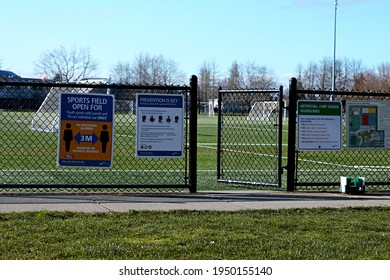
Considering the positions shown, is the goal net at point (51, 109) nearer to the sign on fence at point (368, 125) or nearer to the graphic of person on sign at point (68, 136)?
the graphic of person on sign at point (68, 136)

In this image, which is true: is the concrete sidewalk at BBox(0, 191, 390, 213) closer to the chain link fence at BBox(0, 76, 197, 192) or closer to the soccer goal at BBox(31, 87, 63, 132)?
the chain link fence at BBox(0, 76, 197, 192)

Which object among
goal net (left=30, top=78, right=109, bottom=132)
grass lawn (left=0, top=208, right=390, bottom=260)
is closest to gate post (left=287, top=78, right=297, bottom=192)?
grass lawn (left=0, top=208, right=390, bottom=260)

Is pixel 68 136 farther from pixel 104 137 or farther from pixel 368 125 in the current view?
pixel 368 125

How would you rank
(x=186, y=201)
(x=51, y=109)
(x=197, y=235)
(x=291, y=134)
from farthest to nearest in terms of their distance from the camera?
(x=51, y=109) < (x=291, y=134) < (x=186, y=201) < (x=197, y=235)

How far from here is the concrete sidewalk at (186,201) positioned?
920 cm

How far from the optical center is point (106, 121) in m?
10.3

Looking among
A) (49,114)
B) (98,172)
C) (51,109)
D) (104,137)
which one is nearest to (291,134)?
(104,137)

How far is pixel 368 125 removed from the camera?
11.7m

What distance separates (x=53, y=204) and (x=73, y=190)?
5.57ft

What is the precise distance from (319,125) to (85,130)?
365 centimetres

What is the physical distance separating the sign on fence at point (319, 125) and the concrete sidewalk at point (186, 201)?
0.78 metres

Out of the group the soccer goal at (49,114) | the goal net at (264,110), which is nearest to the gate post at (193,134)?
the goal net at (264,110)

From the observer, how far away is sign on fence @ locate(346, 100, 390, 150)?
1161 centimetres
